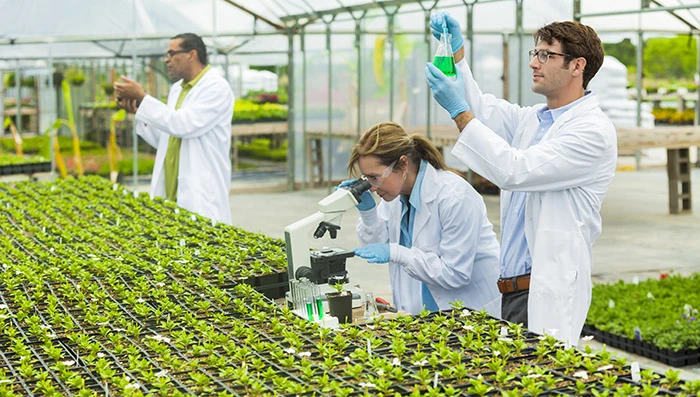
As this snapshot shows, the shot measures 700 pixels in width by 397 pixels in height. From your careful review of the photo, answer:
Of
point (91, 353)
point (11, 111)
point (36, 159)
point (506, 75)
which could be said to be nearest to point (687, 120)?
point (506, 75)

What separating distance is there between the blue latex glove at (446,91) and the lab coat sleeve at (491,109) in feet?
1.22

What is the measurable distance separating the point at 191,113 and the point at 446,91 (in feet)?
9.18

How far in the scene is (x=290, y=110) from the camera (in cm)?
1404

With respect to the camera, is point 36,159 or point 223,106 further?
point 36,159

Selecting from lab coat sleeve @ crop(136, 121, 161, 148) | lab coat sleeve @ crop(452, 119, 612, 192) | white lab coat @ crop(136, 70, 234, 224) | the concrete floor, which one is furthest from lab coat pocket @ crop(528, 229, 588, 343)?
lab coat sleeve @ crop(136, 121, 161, 148)

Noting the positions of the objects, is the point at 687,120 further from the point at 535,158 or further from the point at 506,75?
the point at 535,158

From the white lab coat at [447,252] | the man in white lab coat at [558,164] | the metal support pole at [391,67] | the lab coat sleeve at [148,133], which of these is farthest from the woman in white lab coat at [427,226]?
the metal support pole at [391,67]

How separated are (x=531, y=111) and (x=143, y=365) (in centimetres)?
194

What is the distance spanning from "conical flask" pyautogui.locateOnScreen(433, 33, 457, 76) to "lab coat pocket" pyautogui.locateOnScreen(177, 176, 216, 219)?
8.94 feet

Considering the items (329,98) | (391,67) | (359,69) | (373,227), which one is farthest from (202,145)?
(329,98)

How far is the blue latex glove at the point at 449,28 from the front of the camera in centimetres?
353

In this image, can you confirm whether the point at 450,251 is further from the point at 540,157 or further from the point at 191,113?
the point at 191,113

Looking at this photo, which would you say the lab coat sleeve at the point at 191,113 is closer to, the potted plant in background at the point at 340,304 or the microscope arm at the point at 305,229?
the microscope arm at the point at 305,229

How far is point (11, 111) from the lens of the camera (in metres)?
20.5
